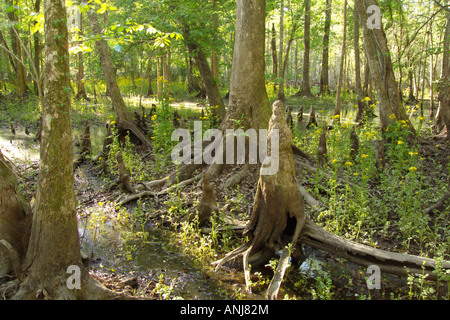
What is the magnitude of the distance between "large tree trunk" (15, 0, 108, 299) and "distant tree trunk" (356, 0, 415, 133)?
7963mm

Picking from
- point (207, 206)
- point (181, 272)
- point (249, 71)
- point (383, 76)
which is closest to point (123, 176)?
point (207, 206)

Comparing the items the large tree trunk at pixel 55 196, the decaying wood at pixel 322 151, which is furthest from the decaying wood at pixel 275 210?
the decaying wood at pixel 322 151

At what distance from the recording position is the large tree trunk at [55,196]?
135 inches

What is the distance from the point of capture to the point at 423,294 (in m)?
3.92

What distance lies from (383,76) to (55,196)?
8858 millimetres

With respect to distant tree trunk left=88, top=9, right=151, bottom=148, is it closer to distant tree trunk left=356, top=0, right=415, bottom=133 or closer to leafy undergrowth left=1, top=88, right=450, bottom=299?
leafy undergrowth left=1, top=88, right=450, bottom=299

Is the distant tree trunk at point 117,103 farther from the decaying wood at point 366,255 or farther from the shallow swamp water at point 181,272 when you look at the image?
the decaying wood at point 366,255

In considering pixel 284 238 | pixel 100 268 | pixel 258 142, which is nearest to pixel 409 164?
pixel 258 142

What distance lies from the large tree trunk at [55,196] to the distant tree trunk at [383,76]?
796cm

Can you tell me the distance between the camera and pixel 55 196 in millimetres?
3578

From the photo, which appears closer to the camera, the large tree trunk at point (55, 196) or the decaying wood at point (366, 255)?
the large tree trunk at point (55, 196)

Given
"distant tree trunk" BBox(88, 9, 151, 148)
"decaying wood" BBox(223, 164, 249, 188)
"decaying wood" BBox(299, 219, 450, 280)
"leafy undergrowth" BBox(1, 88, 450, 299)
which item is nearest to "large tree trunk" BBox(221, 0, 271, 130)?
"decaying wood" BBox(223, 164, 249, 188)
